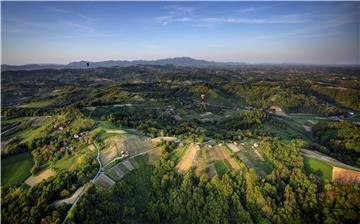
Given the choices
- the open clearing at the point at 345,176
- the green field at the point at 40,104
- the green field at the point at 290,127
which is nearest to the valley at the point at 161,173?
the open clearing at the point at 345,176

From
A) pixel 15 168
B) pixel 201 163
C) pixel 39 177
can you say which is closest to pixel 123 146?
pixel 39 177

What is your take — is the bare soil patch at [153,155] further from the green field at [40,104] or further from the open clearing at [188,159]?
the green field at [40,104]

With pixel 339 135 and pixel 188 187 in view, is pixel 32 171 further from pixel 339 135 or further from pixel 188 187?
pixel 339 135

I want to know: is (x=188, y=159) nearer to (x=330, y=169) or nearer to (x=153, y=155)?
(x=153, y=155)

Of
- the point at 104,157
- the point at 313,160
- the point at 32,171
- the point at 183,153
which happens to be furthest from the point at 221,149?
the point at 32,171

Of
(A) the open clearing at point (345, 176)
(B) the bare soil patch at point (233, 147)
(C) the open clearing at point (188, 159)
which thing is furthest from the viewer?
(B) the bare soil patch at point (233, 147)

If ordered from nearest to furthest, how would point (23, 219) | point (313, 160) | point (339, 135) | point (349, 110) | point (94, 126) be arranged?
point (23, 219) < point (313, 160) < point (94, 126) < point (339, 135) < point (349, 110)
